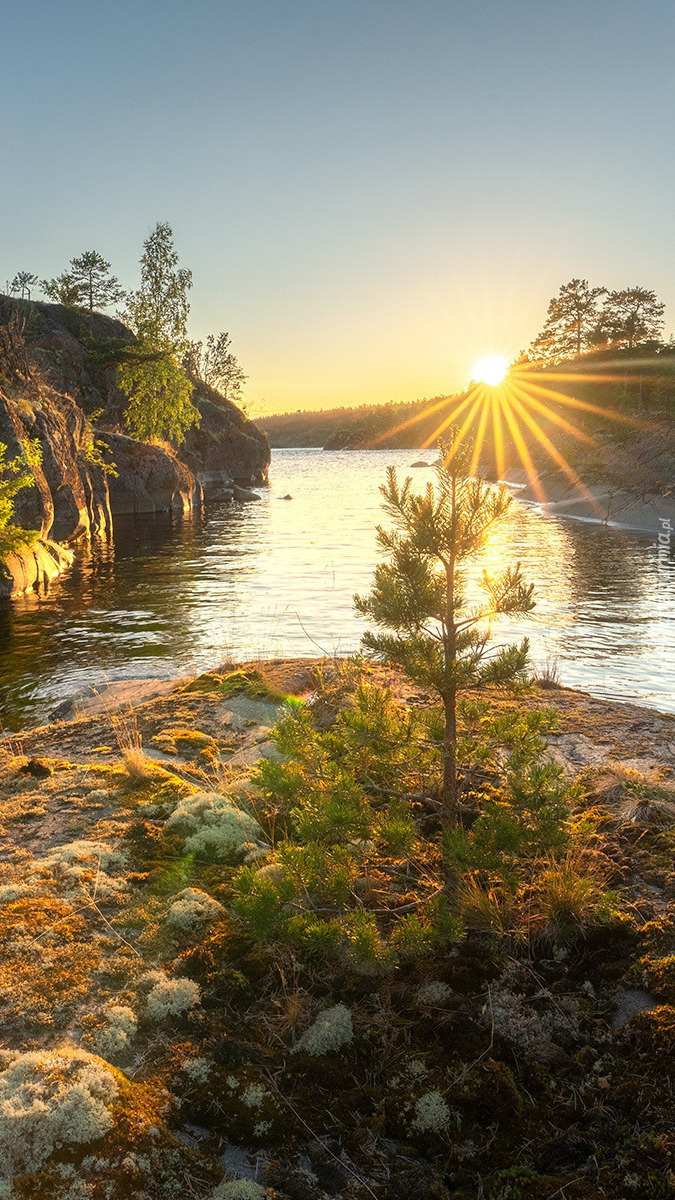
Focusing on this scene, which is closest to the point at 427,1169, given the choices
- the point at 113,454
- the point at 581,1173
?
the point at 581,1173

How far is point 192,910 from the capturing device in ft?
18.8

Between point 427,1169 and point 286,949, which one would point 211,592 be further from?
point 427,1169

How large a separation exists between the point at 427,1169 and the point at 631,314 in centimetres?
8836

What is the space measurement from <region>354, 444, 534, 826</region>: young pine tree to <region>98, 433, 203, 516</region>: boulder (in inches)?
1779

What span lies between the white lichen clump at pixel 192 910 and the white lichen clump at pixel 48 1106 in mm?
1470

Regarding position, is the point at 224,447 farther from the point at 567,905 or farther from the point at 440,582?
the point at 567,905

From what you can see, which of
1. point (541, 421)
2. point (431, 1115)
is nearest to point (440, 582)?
point (431, 1115)

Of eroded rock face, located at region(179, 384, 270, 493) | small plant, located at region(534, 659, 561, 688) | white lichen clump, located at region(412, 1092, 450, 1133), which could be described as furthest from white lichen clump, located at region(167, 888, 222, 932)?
eroded rock face, located at region(179, 384, 270, 493)

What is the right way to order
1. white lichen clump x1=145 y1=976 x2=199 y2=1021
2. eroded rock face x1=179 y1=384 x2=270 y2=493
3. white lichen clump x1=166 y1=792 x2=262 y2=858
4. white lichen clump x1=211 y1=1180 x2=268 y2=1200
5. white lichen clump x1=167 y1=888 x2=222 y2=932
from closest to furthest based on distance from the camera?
white lichen clump x1=211 y1=1180 x2=268 y2=1200 < white lichen clump x1=145 y1=976 x2=199 y2=1021 < white lichen clump x1=167 y1=888 x2=222 y2=932 < white lichen clump x1=166 y1=792 x2=262 y2=858 < eroded rock face x1=179 y1=384 x2=270 y2=493

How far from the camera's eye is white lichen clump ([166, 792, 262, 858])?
671 centimetres

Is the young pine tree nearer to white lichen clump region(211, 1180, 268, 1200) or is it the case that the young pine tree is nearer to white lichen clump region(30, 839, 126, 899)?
white lichen clump region(30, 839, 126, 899)

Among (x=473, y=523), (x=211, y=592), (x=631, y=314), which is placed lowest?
(x=211, y=592)

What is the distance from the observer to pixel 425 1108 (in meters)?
4.16

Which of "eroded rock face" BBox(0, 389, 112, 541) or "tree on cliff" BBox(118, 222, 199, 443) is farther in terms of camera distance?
"tree on cliff" BBox(118, 222, 199, 443)
